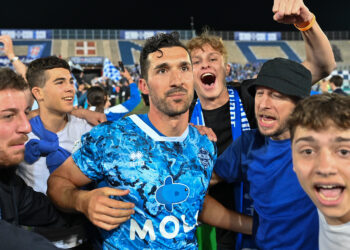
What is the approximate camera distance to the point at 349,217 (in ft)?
5.19

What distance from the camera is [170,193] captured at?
200cm

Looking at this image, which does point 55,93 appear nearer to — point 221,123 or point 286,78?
point 221,123

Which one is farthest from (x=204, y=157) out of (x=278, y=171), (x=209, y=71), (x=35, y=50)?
(x=35, y=50)

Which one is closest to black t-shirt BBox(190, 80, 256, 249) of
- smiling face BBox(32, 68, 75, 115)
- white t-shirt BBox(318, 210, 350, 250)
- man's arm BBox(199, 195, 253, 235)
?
man's arm BBox(199, 195, 253, 235)

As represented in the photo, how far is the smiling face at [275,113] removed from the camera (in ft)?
6.89

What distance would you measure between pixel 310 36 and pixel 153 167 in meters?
1.48

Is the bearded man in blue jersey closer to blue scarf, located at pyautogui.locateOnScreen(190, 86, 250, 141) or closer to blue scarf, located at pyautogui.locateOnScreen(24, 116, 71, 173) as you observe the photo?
blue scarf, located at pyautogui.locateOnScreen(24, 116, 71, 173)

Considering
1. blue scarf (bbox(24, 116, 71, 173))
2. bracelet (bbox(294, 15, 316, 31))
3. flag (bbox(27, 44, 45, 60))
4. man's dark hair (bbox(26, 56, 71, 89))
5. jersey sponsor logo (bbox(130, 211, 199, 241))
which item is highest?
flag (bbox(27, 44, 45, 60))

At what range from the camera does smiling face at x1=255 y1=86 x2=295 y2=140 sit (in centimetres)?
210

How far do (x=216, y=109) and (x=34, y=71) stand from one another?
1.91 metres

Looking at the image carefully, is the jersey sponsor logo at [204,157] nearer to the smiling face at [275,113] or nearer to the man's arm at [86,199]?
the smiling face at [275,113]

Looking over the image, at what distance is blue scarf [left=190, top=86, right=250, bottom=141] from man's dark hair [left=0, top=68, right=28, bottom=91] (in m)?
1.81

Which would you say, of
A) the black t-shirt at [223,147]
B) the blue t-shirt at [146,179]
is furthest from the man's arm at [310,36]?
the blue t-shirt at [146,179]

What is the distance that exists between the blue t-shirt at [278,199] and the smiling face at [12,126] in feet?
4.72
